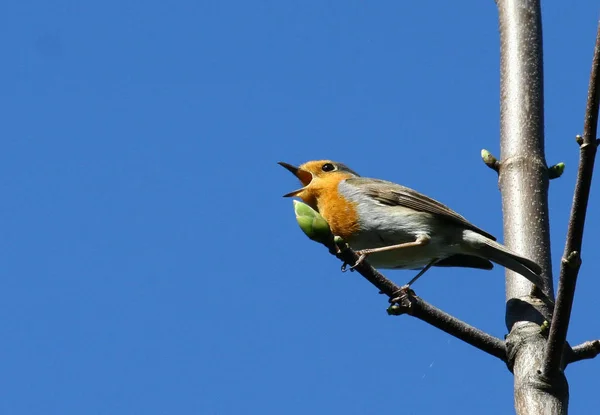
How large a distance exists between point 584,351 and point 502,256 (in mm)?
1705

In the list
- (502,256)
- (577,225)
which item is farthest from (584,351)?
(502,256)

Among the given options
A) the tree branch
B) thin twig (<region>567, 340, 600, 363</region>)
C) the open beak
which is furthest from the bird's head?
the tree branch

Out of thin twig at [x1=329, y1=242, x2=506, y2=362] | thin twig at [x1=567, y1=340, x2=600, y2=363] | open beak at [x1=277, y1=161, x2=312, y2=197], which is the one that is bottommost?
thin twig at [x1=567, y1=340, x2=600, y2=363]

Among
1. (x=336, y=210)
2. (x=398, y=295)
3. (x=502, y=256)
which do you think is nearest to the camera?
(x=398, y=295)

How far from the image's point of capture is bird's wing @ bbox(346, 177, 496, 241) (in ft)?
21.1

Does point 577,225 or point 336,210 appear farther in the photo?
point 336,210

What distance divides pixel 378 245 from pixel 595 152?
11.8ft

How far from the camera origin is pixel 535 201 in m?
4.91

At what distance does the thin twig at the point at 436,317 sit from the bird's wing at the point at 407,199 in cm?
239

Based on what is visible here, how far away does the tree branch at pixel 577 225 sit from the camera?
2.65m

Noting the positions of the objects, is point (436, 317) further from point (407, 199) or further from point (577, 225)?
point (407, 199)

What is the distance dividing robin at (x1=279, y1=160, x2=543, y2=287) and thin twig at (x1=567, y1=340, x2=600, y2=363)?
1875 mm

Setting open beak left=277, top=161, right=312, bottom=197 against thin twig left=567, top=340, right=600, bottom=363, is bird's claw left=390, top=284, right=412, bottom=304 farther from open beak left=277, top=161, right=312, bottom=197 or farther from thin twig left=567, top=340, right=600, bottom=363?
open beak left=277, top=161, right=312, bottom=197

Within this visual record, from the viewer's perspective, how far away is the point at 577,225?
2.86 m
